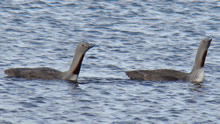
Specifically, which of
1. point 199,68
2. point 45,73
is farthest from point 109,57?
point 45,73

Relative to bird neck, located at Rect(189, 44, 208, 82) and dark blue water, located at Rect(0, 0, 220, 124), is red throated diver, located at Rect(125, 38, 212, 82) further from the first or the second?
dark blue water, located at Rect(0, 0, 220, 124)

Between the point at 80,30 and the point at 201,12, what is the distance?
325 inches

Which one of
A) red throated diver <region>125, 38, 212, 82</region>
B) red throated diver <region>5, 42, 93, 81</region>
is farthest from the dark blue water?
red throated diver <region>5, 42, 93, 81</region>

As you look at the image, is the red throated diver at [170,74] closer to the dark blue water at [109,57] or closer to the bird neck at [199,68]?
the bird neck at [199,68]

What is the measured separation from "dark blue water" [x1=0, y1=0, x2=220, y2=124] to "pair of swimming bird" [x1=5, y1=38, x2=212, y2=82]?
0.29 metres

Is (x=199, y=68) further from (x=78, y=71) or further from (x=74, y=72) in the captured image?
(x=74, y=72)

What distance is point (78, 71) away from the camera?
2095cm

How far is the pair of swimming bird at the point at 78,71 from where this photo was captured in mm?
20562

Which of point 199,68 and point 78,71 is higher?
point 199,68

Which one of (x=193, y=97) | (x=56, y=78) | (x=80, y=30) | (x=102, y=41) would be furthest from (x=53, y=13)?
(x=193, y=97)

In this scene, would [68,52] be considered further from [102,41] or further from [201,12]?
[201,12]

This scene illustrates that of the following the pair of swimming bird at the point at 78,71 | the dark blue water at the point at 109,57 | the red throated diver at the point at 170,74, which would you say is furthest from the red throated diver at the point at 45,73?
the red throated diver at the point at 170,74

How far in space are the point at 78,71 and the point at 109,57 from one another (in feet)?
13.0

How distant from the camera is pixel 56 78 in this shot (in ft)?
68.0
